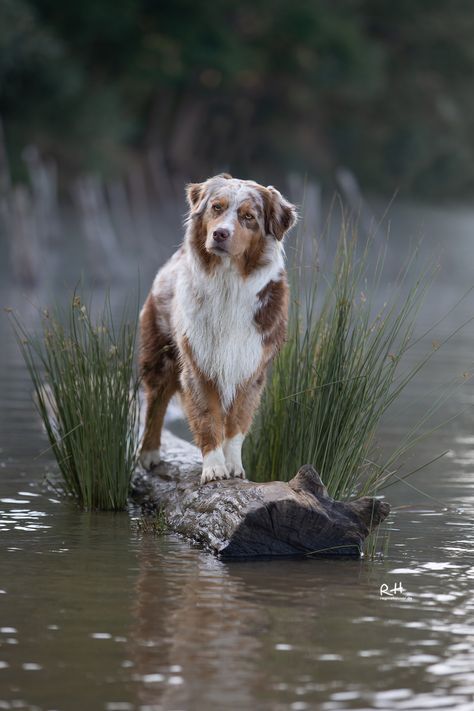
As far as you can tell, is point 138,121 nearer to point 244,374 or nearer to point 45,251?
point 45,251

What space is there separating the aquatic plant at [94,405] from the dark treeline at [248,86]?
20.5m

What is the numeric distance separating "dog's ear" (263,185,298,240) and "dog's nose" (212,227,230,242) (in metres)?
0.33

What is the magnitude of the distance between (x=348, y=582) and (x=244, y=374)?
142 cm

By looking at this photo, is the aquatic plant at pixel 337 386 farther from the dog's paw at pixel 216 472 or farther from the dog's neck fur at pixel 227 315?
the dog's paw at pixel 216 472

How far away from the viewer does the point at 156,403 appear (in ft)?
27.8

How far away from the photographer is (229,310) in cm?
748

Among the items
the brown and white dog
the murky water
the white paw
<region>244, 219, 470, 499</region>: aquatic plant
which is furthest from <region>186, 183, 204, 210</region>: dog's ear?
the murky water

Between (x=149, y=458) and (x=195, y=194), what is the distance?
1771 millimetres

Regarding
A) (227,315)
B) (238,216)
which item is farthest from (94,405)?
→ (238,216)

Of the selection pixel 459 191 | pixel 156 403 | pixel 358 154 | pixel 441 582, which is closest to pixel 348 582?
pixel 441 582

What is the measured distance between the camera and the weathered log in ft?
22.9

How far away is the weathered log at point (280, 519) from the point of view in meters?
6.97

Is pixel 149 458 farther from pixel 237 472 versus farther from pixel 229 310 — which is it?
pixel 229 310

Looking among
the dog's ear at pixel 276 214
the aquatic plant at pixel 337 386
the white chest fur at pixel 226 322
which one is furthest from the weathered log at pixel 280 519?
the dog's ear at pixel 276 214
